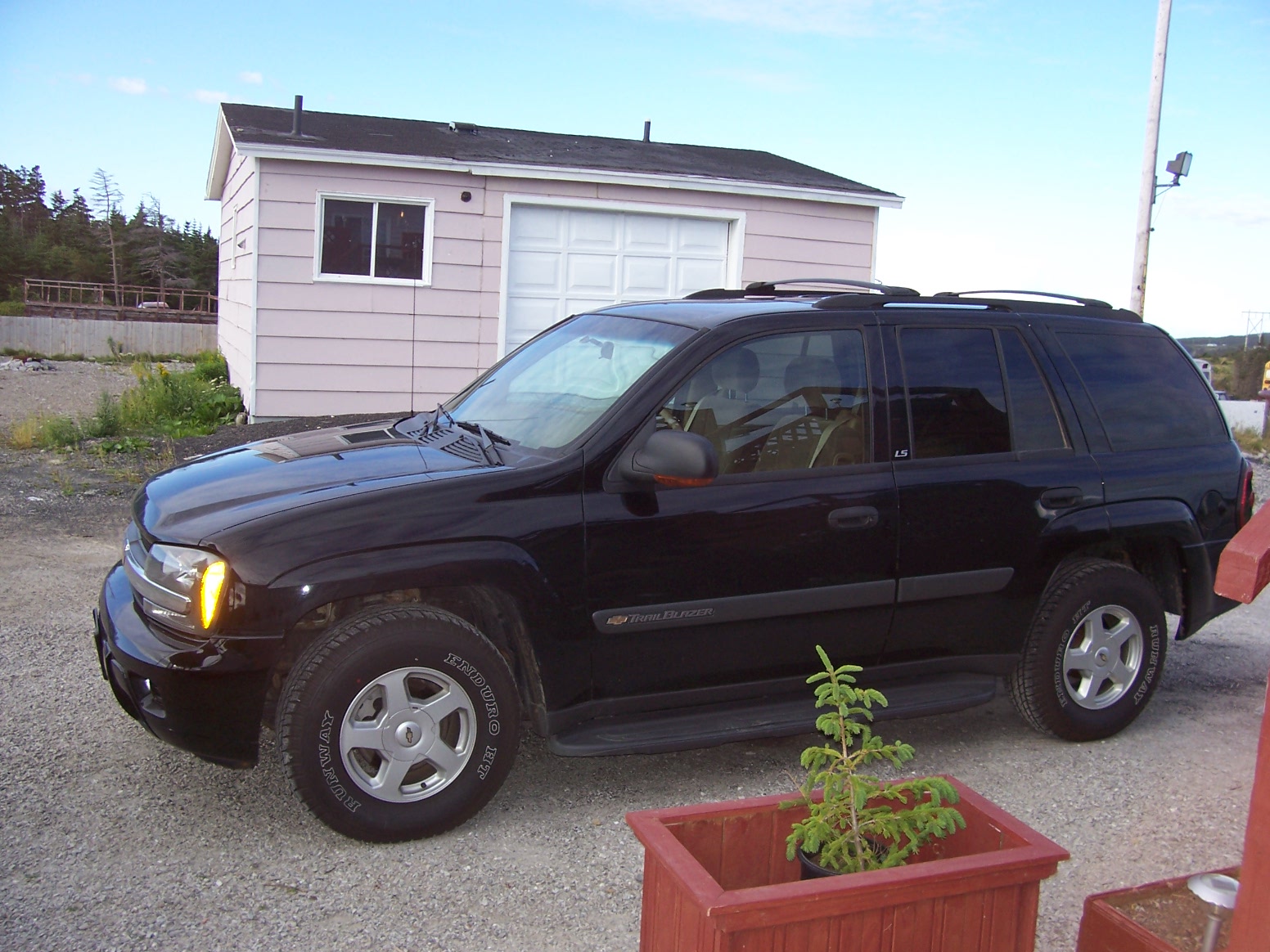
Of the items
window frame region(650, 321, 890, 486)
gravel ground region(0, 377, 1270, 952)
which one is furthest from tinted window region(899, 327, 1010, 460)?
gravel ground region(0, 377, 1270, 952)

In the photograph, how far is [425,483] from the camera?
379cm

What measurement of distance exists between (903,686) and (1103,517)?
1.19m

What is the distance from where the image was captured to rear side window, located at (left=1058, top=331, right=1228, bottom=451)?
5.01m

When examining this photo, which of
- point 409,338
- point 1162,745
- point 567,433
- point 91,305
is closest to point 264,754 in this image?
point 567,433

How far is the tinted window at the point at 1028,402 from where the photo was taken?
15.7ft

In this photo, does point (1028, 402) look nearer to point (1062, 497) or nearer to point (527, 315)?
point (1062, 497)

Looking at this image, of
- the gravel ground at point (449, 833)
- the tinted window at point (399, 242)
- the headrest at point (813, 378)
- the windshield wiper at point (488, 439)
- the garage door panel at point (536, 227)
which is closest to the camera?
the gravel ground at point (449, 833)

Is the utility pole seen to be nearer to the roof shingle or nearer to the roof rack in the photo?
the roof shingle

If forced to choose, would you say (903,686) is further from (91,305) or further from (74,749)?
(91,305)

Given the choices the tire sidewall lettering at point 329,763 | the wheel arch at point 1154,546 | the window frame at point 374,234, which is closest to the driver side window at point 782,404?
the wheel arch at point 1154,546

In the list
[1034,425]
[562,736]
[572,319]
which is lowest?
[562,736]

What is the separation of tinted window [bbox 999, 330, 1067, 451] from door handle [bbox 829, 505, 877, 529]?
2.85 feet

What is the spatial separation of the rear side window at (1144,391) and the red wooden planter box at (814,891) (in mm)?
2853

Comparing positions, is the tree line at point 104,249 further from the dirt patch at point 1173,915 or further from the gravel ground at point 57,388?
the dirt patch at point 1173,915
